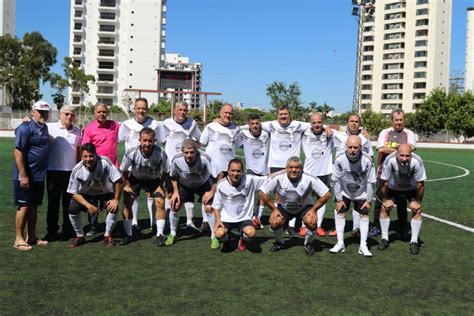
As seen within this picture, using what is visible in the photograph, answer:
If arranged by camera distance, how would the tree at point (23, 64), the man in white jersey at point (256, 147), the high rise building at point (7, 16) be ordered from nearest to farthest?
the man in white jersey at point (256, 147) < the tree at point (23, 64) < the high rise building at point (7, 16)

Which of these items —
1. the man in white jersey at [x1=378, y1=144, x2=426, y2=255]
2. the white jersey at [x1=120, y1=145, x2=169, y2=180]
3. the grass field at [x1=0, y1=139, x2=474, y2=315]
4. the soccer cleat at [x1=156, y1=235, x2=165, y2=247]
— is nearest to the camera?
the grass field at [x1=0, y1=139, x2=474, y2=315]

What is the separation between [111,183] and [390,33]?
9687cm

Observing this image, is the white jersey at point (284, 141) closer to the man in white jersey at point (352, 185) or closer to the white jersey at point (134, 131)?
the man in white jersey at point (352, 185)

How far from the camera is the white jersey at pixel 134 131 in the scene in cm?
701

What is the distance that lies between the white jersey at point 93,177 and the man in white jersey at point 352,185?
115 inches

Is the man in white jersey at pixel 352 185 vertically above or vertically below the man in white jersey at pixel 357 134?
below

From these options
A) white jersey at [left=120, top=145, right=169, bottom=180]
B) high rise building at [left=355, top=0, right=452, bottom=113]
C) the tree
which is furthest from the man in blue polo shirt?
high rise building at [left=355, top=0, right=452, bottom=113]

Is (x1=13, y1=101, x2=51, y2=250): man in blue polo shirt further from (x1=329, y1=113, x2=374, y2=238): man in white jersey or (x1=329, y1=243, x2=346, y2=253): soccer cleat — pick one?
(x1=329, y1=113, x2=374, y2=238): man in white jersey

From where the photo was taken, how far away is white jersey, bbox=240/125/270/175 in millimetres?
7414

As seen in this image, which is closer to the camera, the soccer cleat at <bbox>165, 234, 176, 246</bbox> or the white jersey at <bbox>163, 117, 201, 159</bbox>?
the soccer cleat at <bbox>165, 234, 176, 246</bbox>

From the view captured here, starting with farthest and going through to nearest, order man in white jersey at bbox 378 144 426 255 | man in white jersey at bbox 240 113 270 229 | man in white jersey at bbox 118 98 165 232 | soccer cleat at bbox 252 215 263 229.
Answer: soccer cleat at bbox 252 215 263 229 < man in white jersey at bbox 240 113 270 229 < man in white jersey at bbox 118 98 165 232 < man in white jersey at bbox 378 144 426 255

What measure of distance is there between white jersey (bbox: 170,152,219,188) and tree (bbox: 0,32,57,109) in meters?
52.6

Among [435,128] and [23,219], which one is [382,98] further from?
[23,219]

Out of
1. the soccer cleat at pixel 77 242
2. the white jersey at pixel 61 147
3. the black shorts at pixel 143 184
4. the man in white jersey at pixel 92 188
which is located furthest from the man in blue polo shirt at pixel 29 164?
the black shorts at pixel 143 184
